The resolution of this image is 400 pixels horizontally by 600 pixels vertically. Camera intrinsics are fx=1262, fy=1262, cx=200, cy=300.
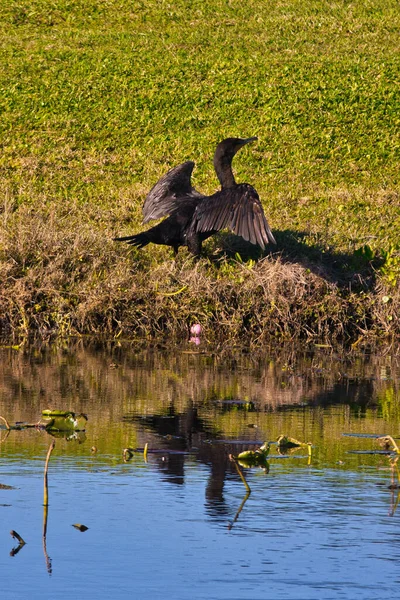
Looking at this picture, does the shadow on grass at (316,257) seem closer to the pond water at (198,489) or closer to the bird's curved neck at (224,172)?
the bird's curved neck at (224,172)

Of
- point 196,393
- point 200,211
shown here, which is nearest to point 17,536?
point 196,393

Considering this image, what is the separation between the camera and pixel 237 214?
455 inches

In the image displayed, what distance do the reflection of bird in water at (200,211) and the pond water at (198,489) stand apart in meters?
1.44

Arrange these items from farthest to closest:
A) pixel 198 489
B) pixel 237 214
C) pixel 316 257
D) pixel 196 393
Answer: pixel 316 257 < pixel 237 214 < pixel 196 393 < pixel 198 489

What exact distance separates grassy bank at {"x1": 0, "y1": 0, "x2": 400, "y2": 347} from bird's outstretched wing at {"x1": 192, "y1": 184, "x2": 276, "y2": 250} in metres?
0.84

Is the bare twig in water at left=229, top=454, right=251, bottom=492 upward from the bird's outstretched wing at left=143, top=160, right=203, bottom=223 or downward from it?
downward

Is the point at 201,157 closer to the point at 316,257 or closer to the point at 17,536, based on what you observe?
the point at 316,257

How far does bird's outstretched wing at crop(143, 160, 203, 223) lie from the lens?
13000 millimetres

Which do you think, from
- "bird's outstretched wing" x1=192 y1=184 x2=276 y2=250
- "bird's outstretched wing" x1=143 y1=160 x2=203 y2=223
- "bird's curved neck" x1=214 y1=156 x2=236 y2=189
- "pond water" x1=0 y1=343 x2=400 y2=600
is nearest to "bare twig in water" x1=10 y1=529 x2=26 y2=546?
"pond water" x1=0 y1=343 x2=400 y2=600

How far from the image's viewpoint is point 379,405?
9602mm

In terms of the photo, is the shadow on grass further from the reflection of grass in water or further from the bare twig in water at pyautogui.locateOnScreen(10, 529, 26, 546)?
the bare twig in water at pyautogui.locateOnScreen(10, 529, 26, 546)

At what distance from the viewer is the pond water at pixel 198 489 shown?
18.3ft

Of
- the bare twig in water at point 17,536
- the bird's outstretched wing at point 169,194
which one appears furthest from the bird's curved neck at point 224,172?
the bare twig in water at point 17,536

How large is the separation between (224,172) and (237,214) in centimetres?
159
